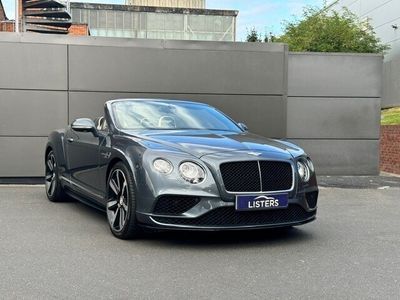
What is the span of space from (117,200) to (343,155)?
738cm

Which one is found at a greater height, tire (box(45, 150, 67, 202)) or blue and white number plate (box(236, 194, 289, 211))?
blue and white number plate (box(236, 194, 289, 211))

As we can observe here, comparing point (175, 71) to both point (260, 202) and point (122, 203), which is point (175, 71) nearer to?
point (122, 203)

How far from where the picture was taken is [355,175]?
12.0m

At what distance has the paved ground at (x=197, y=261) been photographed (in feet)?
13.6

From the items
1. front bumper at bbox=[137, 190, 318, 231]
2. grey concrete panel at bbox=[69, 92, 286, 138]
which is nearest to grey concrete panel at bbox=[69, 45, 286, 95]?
grey concrete panel at bbox=[69, 92, 286, 138]

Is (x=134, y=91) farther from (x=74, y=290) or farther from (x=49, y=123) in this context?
(x=74, y=290)

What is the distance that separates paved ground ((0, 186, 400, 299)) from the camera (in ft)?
13.6

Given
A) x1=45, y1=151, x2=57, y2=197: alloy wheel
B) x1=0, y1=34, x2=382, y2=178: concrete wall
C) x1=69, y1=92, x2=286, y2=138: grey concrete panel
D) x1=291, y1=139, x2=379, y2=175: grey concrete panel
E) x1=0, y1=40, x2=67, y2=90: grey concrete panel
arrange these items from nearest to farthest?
1. x1=45, y1=151, x2=57, y2=197: alloy wheel
2. x1=0, y1=40, x2=67, y2=90: grey concrete panel
3. x1=0, y1=34, x2=382, y2=178: concrete wall
4. x1=69, y1=92, x2=286, y2=138: grey concrete panel
5. x1=291, y1=139, x2=379, y2=175: grey concrete panel

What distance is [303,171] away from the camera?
18.6 feet

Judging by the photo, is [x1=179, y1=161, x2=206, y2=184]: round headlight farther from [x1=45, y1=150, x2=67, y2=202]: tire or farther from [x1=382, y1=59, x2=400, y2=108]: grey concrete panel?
[x1=382, y1=59, x2=400, y2=108]: grey concrete panel

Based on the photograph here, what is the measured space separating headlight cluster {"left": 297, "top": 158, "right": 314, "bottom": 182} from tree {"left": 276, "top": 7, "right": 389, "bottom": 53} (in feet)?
65.7

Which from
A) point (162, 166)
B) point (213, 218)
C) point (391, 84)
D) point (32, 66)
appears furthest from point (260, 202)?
point (391, 84)

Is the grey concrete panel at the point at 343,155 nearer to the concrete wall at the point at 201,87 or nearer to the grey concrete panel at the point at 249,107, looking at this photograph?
the concrete wall at the point at 201,87

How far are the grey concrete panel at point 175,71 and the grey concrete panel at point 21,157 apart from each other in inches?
54.6
